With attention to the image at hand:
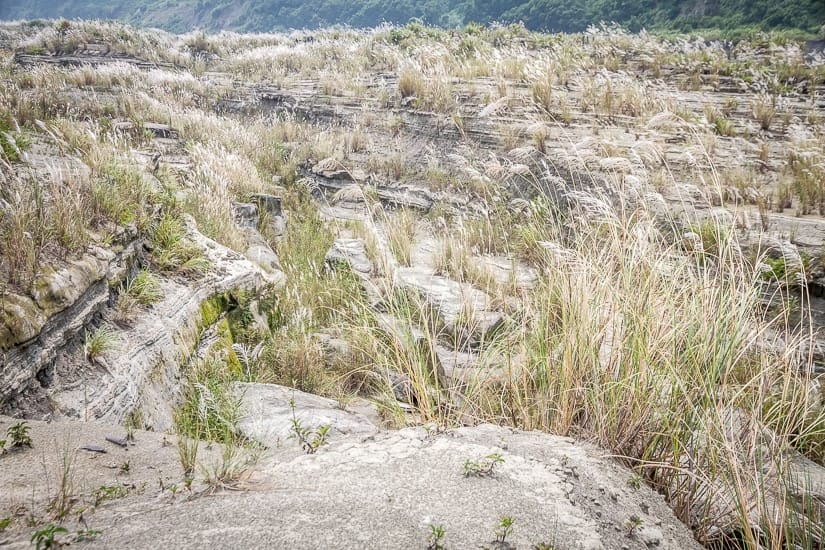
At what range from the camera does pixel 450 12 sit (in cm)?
6088

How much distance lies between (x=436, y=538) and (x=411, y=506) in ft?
0.81

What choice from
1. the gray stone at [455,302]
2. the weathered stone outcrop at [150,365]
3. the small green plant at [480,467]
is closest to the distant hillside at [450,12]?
the gray stone at [455,302]

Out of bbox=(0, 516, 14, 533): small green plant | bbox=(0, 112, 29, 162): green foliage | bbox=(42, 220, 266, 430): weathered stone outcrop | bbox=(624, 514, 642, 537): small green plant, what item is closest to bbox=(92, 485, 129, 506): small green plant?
bbox=(0, 516, 14, 533): small green plant

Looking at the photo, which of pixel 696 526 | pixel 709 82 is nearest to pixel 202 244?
pixel 696 526

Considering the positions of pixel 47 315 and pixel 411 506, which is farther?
pixel 47 315

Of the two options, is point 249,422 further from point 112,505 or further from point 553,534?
point 553,534

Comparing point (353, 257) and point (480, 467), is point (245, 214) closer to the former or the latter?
point (353, 257)

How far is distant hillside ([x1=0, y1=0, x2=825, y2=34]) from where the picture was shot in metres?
30.3

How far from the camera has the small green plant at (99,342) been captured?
286 cm

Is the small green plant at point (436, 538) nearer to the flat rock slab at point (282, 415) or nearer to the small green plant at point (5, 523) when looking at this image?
the flat rock slab at point (282, 415)

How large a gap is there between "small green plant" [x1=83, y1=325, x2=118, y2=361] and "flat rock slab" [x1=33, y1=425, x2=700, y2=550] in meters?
1.60

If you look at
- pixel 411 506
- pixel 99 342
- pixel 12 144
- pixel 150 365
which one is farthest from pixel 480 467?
pixel 12 144

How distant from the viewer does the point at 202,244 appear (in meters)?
4.59

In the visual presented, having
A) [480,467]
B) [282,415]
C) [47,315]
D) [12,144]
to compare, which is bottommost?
[282,415]
